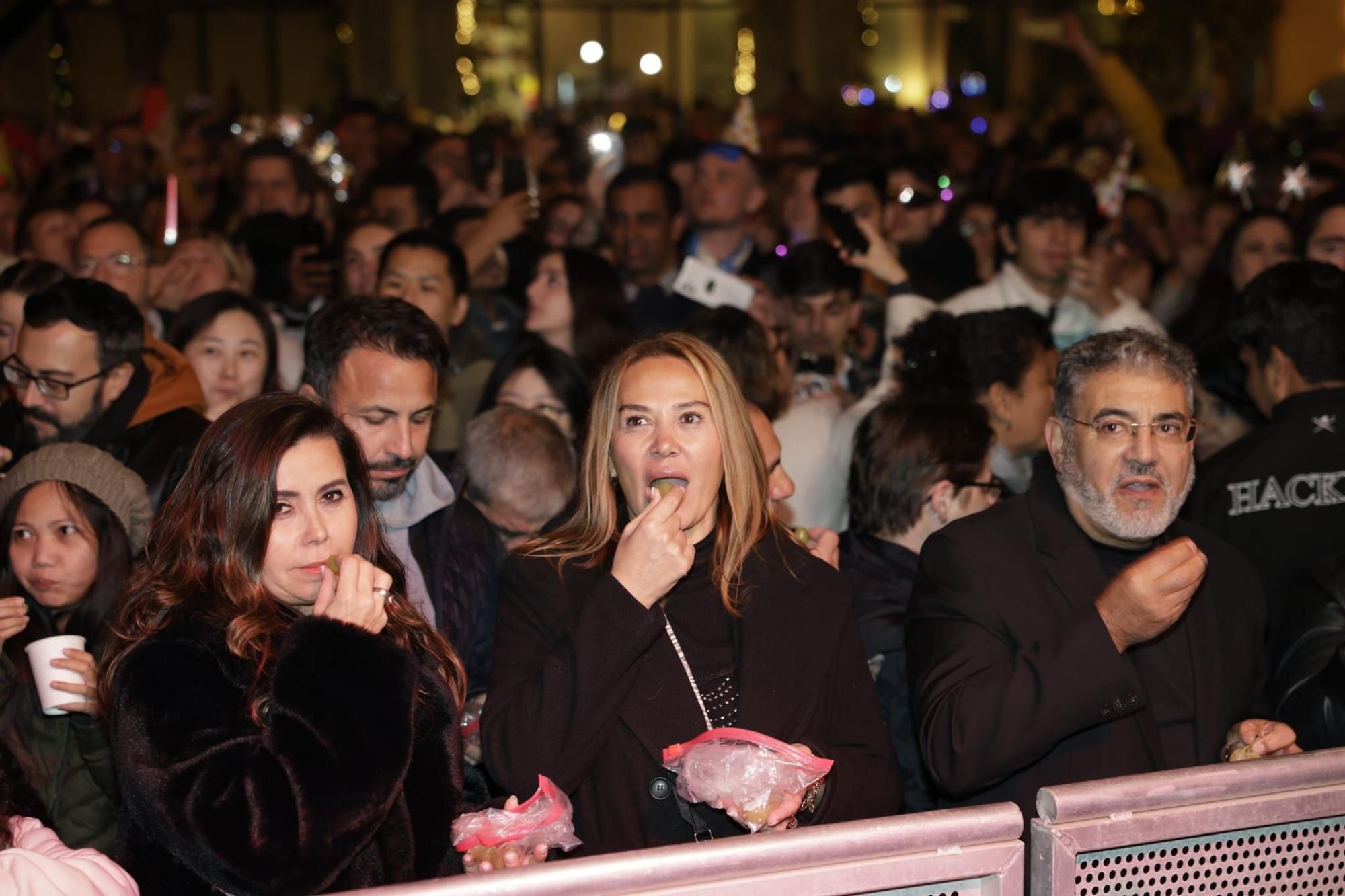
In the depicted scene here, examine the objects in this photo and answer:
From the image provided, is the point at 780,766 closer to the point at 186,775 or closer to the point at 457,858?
the point at 457,858

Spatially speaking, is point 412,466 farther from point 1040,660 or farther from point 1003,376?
point 1003,376

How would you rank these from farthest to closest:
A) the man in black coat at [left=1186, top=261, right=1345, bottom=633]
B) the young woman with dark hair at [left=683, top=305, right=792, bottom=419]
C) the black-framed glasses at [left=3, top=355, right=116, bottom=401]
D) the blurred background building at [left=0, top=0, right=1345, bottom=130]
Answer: the blurred background building at [left=0, top=0, right=1345, bottom=130] < the young woman with dark hair at [left=683, top=305, right=792, bottom=419] < the black-framed glasses at [left=3, top=355, right=116, bottom=401] < the man in black coat at [left=1186, top=261, right=1345, bottom=633]

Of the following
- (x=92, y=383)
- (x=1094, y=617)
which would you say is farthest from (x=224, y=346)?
(x=1094, y=617)

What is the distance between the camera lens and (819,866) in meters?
2.04

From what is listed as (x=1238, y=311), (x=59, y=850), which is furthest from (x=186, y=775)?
(x=1238, y=311)

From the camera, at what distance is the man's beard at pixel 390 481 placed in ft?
11.9

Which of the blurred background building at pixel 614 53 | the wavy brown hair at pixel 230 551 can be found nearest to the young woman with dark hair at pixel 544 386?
the wavy brown hair at pixel 230 551

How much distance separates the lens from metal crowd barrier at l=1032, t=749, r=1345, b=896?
7.09 ft

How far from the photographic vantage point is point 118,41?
24.2m

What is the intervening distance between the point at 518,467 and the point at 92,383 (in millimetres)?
1295

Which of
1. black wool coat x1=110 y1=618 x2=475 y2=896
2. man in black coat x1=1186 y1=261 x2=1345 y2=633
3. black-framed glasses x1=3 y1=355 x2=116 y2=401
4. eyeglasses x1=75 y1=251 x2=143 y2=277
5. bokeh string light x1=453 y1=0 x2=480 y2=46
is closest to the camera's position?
black wool coat x1=110 y1=618 x2=475 y2=896

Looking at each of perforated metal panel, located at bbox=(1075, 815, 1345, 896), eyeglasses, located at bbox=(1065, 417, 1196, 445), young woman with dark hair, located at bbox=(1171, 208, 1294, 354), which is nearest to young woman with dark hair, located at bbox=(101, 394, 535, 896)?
perforated metal panel, located at bbox=(1075, 815, 1345, 896)

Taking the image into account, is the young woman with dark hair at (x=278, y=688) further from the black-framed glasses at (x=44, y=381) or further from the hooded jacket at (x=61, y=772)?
the black-framed glasses at (x=44, y=381)

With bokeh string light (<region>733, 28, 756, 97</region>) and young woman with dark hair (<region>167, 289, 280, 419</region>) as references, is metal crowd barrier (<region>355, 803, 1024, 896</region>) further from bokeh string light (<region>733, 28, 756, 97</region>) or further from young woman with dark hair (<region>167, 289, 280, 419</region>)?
bokeh string light (<region>733, 28, 756, 97</region>)
